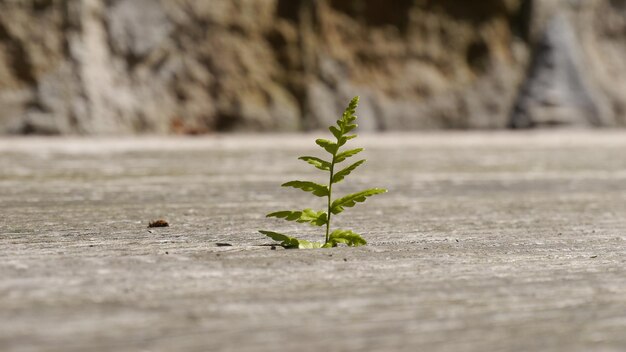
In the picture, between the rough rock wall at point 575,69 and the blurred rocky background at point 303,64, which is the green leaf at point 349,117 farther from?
the rough rock wall at point 575,69

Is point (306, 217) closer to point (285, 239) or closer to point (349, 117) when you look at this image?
point (285, 239)

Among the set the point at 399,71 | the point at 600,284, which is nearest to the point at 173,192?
the point at 600,284

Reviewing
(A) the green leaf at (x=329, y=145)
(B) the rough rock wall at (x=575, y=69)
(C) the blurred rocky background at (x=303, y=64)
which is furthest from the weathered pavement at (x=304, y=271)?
(B) the rough rock wall at (x=575, y=69)

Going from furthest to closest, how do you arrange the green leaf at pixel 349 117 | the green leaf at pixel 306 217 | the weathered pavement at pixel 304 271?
1. the green leaf at pixel 306 217
2. the green leaf at pixel 349 117
3. the weathered pavement at pixel 304 271

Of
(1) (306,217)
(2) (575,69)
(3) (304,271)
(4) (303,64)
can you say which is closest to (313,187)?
(1) (306,217)

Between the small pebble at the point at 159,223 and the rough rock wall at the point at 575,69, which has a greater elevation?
the rough rock wall at the point at 575,69
